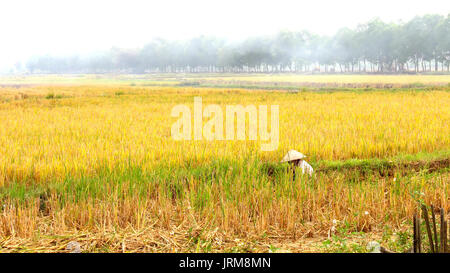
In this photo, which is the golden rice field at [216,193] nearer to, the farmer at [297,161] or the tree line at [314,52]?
the farmer at [297,161]

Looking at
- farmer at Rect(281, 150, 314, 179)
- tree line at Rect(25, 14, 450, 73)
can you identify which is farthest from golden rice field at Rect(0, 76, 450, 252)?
tree line at Rect(25, 14, 450, 73)

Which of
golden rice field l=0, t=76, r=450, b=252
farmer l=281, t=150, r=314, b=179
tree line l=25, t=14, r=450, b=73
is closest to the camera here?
golden rice field l=0, t=76, r=450, b=252

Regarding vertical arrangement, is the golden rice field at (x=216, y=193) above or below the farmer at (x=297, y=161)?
below

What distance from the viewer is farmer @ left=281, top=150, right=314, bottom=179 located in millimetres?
5279

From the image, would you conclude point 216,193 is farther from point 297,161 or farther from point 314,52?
point 314,52

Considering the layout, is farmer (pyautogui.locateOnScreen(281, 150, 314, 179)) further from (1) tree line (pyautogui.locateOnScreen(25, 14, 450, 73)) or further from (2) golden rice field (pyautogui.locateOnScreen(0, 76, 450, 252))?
(1) tree line (pyautogui.locateOnScreen(25, 14, 450, 73))

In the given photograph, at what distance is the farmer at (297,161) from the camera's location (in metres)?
5.28

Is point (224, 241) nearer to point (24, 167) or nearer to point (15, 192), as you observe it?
point (15, 192)

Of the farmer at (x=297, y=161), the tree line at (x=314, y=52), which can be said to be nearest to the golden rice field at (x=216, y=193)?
the farmer at (x=297, y=161)

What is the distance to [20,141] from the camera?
8.16 metres

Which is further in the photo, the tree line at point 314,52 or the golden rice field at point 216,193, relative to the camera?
the tree line at point 314,52

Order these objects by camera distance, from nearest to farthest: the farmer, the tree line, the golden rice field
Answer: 1. the golden rice field
2. the farmer
3. the tree line

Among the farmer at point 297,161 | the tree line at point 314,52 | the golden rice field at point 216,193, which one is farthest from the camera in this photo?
the tree line at point 314,52
